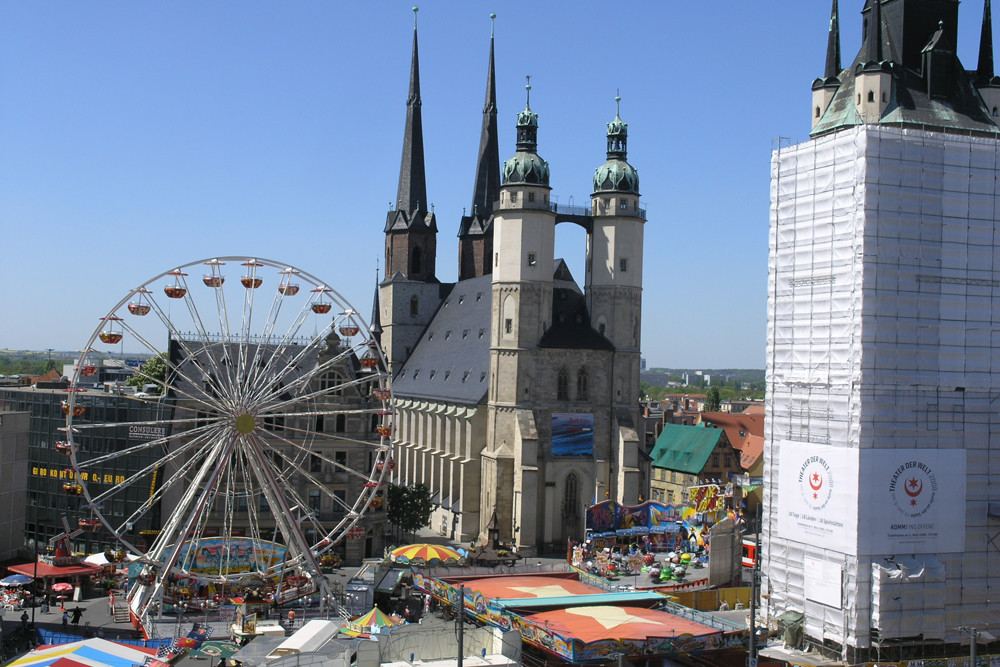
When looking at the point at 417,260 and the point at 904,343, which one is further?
the point at 417,260

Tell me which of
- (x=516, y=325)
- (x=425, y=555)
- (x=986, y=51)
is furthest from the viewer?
(x=516, y=325)

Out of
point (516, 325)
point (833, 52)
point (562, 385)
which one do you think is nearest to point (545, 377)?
point (562, 385)

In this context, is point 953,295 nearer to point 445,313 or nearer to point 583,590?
point 583,590

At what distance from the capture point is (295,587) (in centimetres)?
4019

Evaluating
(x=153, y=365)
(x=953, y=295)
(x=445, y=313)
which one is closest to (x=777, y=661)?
(x=953, y=295)

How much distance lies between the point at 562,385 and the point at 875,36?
98.5ft

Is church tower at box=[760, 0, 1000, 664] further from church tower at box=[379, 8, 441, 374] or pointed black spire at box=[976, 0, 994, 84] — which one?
church tower at box=[379, 8, 441, 374]

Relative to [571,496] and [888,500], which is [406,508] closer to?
[571,496]

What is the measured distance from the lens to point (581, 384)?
65125 millimetres

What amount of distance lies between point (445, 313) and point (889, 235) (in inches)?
1885

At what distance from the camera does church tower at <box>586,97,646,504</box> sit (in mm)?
65750

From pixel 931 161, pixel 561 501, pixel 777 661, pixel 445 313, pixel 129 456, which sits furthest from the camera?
pixel 445 313

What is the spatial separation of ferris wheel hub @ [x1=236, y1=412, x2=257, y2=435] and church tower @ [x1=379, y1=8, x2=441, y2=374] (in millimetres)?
44321

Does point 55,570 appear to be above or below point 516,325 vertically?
below
